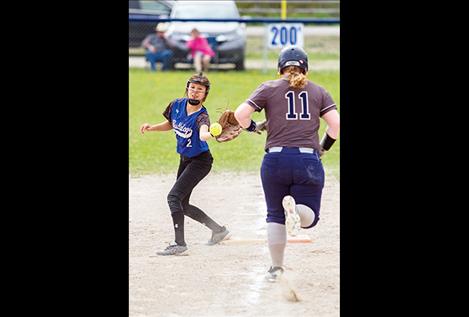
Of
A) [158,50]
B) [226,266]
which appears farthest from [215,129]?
[158,50]

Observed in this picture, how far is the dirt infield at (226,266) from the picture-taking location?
778 centimetres

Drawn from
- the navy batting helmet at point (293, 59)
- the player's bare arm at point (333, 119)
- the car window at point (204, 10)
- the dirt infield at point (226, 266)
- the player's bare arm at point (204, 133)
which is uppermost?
the car window at point (204, 10)

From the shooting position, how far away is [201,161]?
929 cm

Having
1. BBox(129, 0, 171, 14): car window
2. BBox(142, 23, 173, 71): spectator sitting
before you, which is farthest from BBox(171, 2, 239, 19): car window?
BBox(129, 0, 171, 14): car window

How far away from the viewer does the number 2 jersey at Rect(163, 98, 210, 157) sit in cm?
898

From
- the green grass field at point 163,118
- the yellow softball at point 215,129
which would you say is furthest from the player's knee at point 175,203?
the yellow softball at point 215,129

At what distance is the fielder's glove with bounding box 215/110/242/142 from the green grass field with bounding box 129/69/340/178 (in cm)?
35

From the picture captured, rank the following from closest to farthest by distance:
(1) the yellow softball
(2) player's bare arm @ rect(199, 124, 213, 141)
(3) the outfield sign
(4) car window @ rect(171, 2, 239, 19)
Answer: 1. (1) the yellow softball
2. (2) player's bare arm @ rect(199, 124, 213, 141)
3. (3) the outfield sign
4. (4) car window @ rect(171, 2, 239, 19)

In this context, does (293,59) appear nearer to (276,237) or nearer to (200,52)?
(276,237)

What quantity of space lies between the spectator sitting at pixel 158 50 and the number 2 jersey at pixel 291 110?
15548 millimetres

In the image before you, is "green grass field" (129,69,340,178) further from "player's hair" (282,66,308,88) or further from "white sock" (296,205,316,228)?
"white sock" (296,205,316,228)

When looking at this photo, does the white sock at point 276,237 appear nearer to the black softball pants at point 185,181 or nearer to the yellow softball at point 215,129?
the yellow softball at point 215,129
